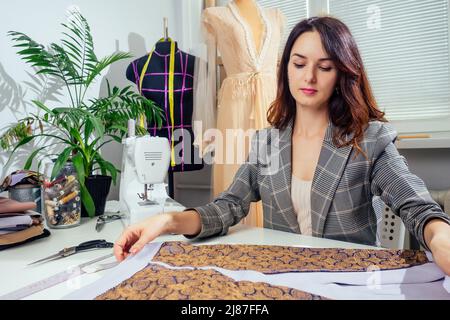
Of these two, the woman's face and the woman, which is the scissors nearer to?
the woman

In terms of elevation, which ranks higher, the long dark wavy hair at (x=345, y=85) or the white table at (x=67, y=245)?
the long dark wavy hair at (x=345, y=85)

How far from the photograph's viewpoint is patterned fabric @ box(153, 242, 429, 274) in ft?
1.75

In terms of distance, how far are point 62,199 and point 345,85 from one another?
88 cm

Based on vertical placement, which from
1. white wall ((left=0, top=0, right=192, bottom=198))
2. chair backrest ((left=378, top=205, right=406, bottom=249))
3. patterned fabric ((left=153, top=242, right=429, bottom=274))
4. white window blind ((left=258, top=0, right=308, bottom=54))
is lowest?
chair backrest ((left=378, top=205, right=406, bottom=249))

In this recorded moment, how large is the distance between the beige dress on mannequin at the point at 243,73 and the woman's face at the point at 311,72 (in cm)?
70

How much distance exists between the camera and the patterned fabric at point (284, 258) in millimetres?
534

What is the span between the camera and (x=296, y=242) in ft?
2.37

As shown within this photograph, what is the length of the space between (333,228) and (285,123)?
1.11 feet

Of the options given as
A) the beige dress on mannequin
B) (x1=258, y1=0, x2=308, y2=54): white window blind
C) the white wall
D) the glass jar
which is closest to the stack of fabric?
the glass jar

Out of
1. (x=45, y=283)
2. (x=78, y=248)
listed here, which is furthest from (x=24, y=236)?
(x=45, y=283)

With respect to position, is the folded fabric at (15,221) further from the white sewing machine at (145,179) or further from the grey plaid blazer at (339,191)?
the grey plaid blazer at (339,191)

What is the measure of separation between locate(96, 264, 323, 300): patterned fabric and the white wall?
993 mm

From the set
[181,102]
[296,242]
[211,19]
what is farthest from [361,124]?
[211,19]

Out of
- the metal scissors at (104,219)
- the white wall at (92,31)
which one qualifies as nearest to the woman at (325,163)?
the metal scissors at (104,219)
